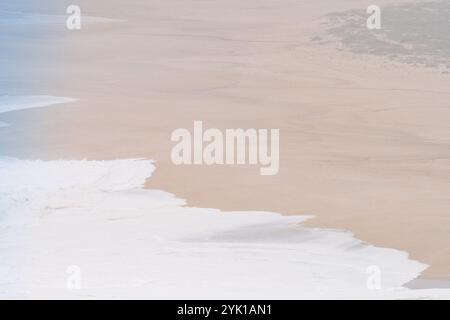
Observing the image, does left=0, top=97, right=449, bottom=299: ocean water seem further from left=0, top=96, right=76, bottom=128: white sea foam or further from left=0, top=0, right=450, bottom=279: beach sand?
left=0, top=96, right=76, bottom=128: white sea foam

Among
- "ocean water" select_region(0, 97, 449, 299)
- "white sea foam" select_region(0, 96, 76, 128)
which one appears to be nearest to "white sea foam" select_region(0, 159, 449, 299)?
"ocean water" select_region(0, 97, 449, 299)

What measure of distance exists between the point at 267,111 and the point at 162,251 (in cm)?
471

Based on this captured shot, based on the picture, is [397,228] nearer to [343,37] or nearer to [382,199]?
[382,199]

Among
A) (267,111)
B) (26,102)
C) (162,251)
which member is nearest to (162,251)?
(162,251)

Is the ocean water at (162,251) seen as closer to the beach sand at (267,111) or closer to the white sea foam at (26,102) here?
the beach sand at (267,111)

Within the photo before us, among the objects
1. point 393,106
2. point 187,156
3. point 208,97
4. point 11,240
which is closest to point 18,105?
point 208,97

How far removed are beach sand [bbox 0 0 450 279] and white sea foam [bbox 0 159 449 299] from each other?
0.26 meters

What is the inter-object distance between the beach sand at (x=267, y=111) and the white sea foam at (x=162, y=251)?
265mm

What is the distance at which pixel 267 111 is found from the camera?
10086 millimetres

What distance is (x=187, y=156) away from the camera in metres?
7.85

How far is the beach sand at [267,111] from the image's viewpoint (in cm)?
664

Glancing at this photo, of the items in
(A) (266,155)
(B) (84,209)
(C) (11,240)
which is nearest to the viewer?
(C) (11,240)

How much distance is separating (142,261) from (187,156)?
101 inches

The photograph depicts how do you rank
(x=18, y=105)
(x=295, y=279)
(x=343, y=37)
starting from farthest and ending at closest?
(x=343, y=37)
(x=18, y=105)
(x=295, y=279)
